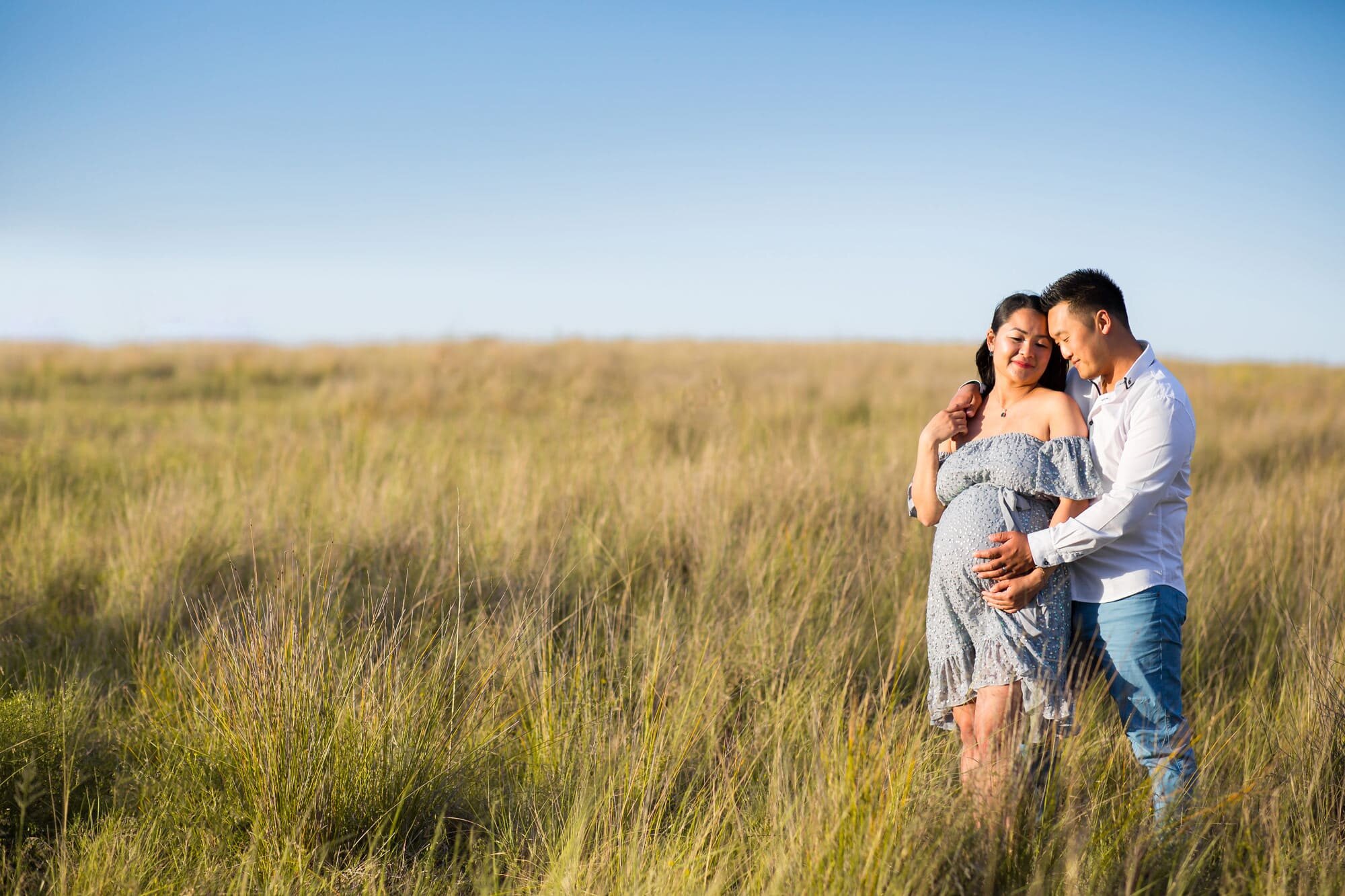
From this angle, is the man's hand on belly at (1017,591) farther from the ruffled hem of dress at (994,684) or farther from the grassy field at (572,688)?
the grassy field at (572,688)

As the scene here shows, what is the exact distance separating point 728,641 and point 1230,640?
268 centimetres

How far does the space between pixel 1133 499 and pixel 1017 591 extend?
15.5 inches

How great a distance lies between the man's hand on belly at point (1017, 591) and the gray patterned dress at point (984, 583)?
3 cm

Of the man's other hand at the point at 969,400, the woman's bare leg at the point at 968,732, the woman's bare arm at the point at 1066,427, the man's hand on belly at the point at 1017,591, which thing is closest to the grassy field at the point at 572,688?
the woman's bare leg at the point at 968,732

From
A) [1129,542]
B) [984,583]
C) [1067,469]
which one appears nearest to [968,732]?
[984,583]

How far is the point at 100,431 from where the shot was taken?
9719 millimetres

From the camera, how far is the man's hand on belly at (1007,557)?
7.55ft

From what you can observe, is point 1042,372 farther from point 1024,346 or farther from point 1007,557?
point 1007,557

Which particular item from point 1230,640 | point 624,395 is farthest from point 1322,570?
point 624,395

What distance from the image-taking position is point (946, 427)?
8.61ft

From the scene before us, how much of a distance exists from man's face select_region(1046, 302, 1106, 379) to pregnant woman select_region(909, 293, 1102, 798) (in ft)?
0.29

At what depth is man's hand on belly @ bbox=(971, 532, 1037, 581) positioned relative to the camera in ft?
7.55

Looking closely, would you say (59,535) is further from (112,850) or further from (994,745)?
(994,745)

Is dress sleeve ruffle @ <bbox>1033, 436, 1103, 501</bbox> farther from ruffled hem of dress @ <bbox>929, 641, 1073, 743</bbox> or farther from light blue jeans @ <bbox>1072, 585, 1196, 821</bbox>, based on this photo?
ruffled hem of dress @ <bbox>929, 641, 1073, 743</bbox>
